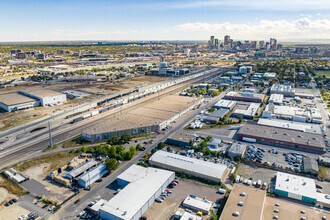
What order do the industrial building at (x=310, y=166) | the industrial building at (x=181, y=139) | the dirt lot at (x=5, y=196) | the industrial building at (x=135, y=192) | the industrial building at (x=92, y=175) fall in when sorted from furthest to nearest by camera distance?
1. the industrial building at (x=181, y=139)
2. the industrial building at (x=310, y=166)
3. the industrial building at (x=92, y=175)
4. the dirt lot at (x=5, y=196)
5. the industrial building at (x=135, y=192)

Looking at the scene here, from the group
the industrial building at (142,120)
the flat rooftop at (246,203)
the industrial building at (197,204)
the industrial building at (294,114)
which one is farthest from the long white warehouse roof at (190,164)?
the industrial building at (294,114)

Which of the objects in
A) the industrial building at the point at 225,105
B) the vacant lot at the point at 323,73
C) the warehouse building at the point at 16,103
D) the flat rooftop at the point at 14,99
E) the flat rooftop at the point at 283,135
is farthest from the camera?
the vacant lot at the point at 323,73

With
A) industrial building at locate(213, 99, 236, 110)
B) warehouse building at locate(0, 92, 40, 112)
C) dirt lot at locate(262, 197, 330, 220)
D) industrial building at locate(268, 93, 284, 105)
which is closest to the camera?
dirt lot at locate(262, 197, 330, 220)

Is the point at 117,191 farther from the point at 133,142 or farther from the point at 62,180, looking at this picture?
the point at 133,142

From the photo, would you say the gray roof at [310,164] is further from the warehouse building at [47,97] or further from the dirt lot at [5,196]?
the warehouse building at [47,97]

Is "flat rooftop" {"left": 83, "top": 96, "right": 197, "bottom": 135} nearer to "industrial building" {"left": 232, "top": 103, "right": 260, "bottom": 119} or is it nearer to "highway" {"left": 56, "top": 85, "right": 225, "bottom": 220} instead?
"highway" {"left": 56, "top": 85, "right": 225, "bottom": 220}

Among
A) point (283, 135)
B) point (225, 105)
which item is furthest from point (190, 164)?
point (225, 105)

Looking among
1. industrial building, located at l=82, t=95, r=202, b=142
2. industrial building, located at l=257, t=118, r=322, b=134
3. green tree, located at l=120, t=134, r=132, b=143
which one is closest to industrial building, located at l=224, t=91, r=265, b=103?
industrial building, located at l=82, t=95, r=202, b=142

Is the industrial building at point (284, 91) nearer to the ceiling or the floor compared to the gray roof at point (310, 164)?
nearer to the ceiling
